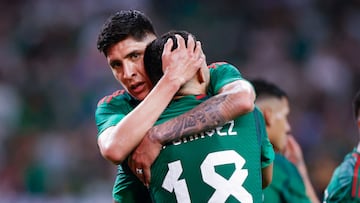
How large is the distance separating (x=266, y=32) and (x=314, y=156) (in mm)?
2154

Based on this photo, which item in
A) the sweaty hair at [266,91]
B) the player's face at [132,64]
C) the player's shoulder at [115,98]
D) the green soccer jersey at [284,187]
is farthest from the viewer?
the sweaty hair at [266,91]

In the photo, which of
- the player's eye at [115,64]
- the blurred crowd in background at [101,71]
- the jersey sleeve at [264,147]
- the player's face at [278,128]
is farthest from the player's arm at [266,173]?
the blurred crowd in background at [101,71]

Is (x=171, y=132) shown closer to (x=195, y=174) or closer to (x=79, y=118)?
(x=195, y=174)

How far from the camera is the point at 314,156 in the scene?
916cm

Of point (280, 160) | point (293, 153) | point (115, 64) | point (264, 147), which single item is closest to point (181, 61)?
point (115, 64)

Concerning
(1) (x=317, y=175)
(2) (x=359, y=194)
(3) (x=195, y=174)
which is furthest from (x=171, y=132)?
(1) (x=317, y=175)

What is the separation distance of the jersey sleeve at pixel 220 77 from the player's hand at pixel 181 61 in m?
0.12

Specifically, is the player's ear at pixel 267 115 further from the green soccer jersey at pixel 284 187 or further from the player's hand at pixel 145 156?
the player's hand at pixel 145 156

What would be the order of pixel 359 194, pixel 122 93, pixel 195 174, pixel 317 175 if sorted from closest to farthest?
pixel 195 174 < pixel 122 93 < pixel 359 194 < pixel 317 175

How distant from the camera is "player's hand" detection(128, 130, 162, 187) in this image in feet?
11.4

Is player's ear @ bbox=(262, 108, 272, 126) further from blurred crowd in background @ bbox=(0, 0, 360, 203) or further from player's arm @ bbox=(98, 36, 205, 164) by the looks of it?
blurred crowd in background @ bbox=(0, 0, 360, 203)

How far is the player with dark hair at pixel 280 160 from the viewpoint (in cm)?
500

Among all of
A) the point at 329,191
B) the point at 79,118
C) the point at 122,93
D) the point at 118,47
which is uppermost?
the point at 118,47

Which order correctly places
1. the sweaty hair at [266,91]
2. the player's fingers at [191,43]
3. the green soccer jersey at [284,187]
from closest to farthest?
1. the player's fingers at [191,43]
2. the green soccer jersey at [284,187]
3. the sweaty hair at [266,91]
